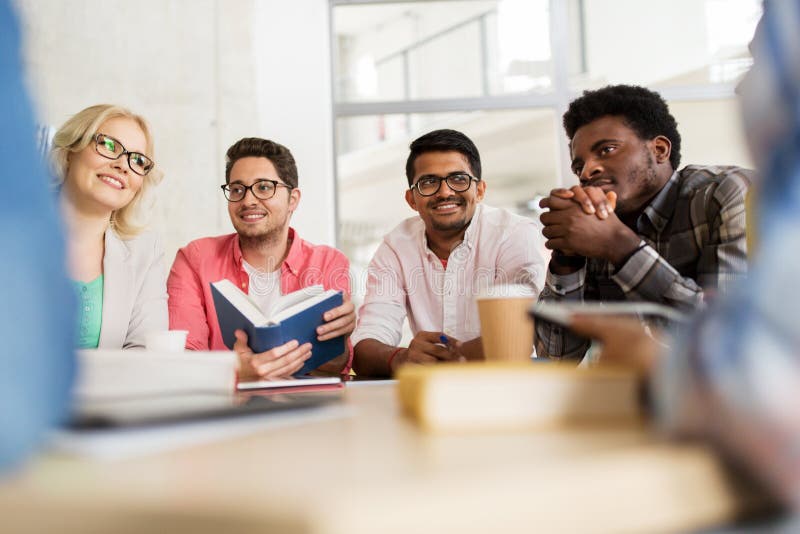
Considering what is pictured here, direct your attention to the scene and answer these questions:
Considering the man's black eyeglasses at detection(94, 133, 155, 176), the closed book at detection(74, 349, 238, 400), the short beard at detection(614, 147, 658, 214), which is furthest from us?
the man's black eyeglasses at detection(94, 133, 155, 176)

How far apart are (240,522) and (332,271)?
2.68 meters

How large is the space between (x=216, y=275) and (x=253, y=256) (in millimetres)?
196

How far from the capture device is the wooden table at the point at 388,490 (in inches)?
14.5

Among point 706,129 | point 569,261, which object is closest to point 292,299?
point 569,261

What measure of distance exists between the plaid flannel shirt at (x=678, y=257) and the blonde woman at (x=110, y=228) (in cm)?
139

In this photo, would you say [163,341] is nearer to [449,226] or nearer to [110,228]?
[110,228]

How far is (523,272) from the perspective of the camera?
2771 mm

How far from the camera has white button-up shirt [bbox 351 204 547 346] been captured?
279 centimetres

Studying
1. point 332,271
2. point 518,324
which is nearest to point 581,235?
point 518,324

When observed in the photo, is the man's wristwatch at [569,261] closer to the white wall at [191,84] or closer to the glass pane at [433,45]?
the white wall at [191,84]

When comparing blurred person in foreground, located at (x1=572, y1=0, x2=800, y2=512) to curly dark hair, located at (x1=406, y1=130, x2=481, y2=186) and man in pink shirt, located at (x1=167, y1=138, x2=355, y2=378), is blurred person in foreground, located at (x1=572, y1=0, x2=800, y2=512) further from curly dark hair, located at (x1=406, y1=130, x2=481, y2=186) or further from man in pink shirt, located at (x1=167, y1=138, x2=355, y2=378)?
man in pink shirt, located at (x1=167, y1=138, x2=355, y2=378)

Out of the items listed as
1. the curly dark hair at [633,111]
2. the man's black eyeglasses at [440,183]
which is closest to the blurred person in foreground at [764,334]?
the curly dark hair at [633,111]

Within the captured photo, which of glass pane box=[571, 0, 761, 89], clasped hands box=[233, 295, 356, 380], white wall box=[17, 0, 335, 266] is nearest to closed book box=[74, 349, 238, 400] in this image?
clasped hands box=[233, 295, 356, 380]

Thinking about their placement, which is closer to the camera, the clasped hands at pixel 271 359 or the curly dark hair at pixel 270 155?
the clasped hands at pixel 271 359
